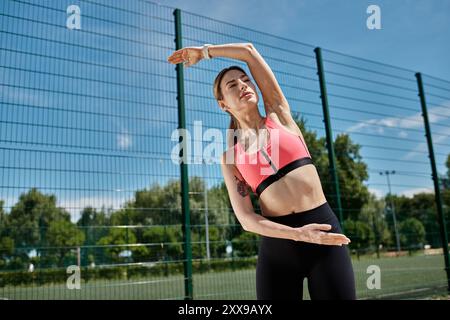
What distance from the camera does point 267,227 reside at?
5.22 ft

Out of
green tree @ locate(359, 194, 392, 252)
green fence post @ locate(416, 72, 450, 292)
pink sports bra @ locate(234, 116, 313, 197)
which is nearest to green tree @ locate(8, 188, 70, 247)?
pink sports bra @ locate(234, 116, 313, 197)

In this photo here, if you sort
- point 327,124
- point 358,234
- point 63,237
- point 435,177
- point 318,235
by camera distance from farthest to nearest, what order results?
point 435,177 < point 358,234 < point 327,124 < point 63,237 < point 318,235

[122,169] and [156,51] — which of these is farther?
[156,51]

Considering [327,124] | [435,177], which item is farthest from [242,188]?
[435,177]

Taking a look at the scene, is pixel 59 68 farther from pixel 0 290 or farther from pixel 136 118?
pixel 0 290

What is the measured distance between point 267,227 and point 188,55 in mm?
873

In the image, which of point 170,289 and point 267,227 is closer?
point 267,227

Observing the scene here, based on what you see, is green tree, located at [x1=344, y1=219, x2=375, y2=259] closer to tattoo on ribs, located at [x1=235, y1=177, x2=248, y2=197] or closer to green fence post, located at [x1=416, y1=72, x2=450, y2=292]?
green fence post, located at [x1=416, y1=72, x2=450, y2=292]

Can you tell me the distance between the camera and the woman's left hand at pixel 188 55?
1.93m

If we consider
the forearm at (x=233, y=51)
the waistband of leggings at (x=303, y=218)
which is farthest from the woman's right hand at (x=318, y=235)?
the forearm at (x=233, y=51)

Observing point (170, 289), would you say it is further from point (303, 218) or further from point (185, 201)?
point (303, 218)

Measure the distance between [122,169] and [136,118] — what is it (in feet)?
2.31

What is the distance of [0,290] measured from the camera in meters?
4.81
